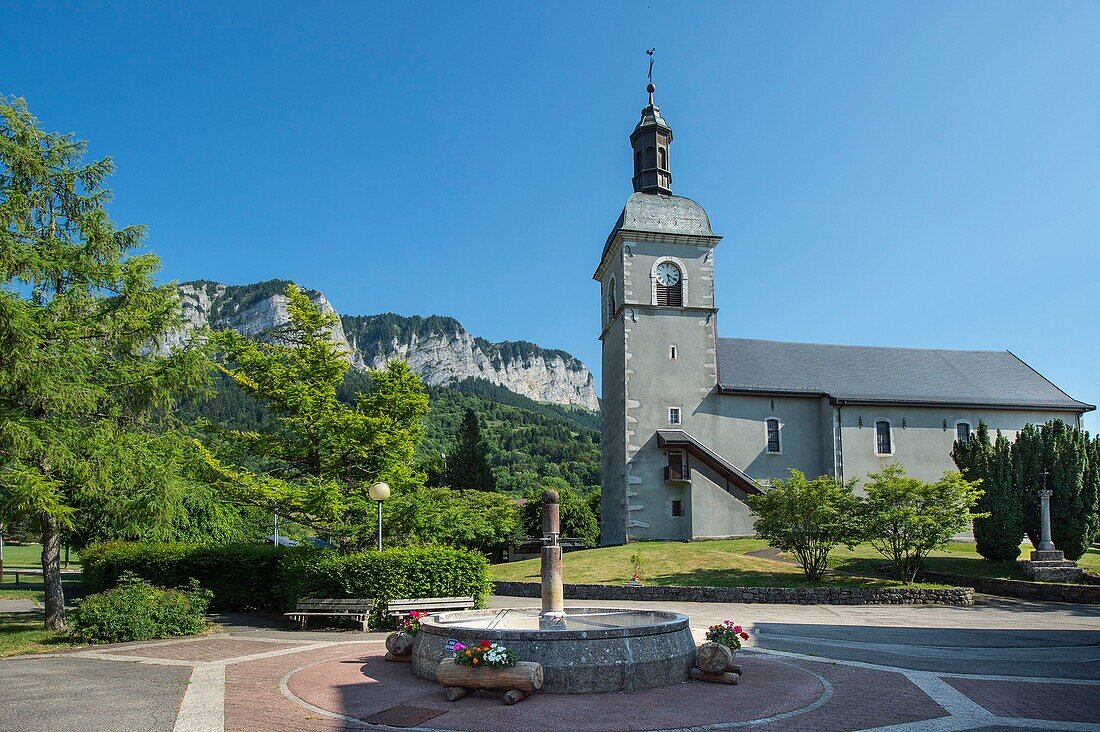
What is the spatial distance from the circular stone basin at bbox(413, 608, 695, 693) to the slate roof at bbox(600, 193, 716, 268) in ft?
102

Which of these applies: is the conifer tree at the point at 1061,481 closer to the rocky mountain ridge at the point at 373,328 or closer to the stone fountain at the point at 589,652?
the stone fountain at the point at 589,652

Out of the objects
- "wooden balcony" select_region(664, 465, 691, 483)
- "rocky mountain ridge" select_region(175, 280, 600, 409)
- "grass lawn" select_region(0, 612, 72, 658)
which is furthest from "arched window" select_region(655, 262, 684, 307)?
"rocky mountain ridge" select_region(175, 280, 600, 409)

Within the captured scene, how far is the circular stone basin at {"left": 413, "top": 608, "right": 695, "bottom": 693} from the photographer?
998 cm

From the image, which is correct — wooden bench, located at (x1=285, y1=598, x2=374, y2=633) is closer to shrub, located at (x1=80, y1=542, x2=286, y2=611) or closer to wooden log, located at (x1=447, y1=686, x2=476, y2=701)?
shrub, located at (x1=80, y1=542, x2=286, y2=611)

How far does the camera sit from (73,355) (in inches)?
631

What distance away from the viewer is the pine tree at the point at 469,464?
5569 centimetres

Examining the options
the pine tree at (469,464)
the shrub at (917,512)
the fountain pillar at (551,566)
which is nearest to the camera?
the fountain pillar at (551,566)

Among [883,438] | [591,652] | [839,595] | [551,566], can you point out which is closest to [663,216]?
[883,438]

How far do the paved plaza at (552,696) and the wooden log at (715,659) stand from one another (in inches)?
10.0

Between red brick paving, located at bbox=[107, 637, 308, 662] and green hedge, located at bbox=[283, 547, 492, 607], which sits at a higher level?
green hedge, located at bbox=[283, 547, 492, 607]

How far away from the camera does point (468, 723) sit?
8609 mm

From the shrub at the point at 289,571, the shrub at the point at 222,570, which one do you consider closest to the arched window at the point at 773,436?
the shrub at the point at 289,571

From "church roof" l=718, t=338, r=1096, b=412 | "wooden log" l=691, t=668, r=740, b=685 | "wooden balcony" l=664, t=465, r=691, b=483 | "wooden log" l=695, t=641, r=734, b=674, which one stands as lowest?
"wooden log" l=691, t=668, r=740, b=685

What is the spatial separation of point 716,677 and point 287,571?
469 inches
